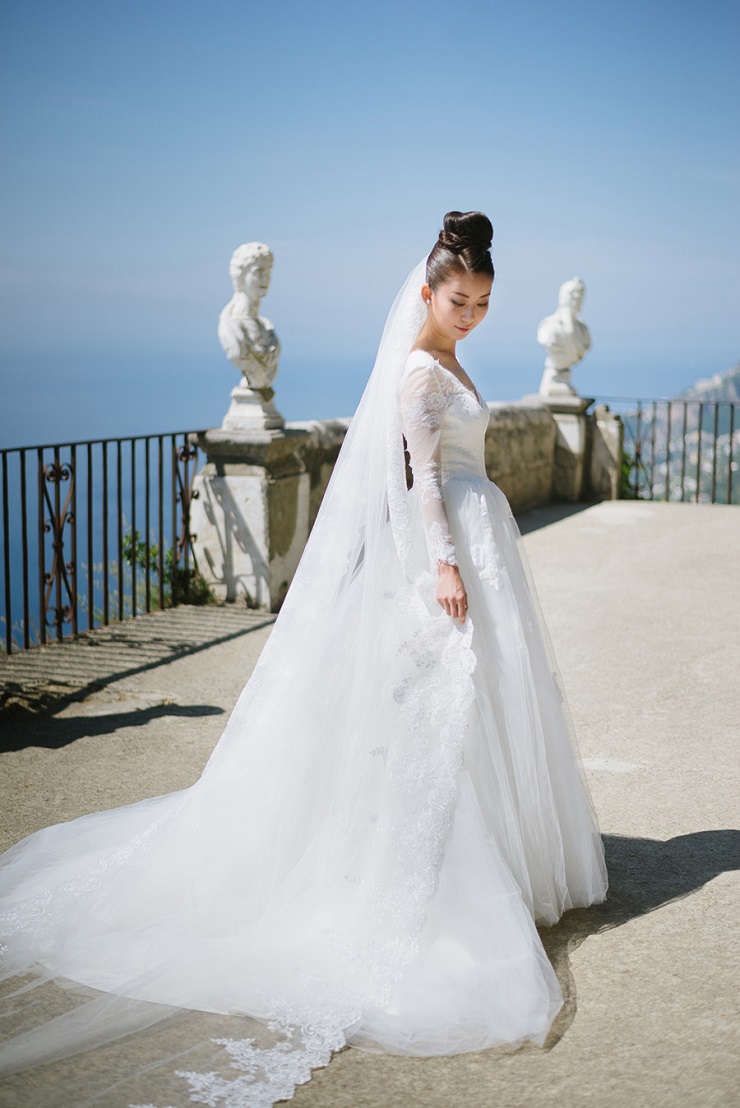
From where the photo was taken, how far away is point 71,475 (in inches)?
236

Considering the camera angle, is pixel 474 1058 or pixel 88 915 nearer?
pixel 474 1058

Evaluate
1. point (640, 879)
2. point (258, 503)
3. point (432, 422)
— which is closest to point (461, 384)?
point (432, 422)

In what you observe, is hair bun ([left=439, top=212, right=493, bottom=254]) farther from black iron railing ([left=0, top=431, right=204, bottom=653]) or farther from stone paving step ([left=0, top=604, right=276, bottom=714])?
black iron railing ([left=0, top=431, right=204, bottom=653])

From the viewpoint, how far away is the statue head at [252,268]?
20.5 ft

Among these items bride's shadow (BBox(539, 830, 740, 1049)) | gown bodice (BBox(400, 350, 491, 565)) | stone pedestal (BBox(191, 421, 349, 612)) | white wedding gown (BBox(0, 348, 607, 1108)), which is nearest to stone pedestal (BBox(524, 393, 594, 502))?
stone pedestal (BBox(191, 421, 349, 612))

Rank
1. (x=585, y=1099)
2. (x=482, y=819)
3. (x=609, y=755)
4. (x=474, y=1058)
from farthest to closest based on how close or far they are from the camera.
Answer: (x=609, y=755), (x=482, y=819), (x=474, y=1058), (x=585, y=1099)

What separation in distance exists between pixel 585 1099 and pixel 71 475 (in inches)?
184

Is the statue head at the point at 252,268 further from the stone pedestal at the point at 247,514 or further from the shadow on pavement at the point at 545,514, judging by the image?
the shadow on pavement at the point at 545,514

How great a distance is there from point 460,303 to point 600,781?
1901 mm

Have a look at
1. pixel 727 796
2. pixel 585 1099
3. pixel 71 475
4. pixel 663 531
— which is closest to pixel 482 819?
pixel 585 1099

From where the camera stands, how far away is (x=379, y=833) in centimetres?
255

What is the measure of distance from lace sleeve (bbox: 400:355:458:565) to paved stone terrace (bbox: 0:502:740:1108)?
1029 millimetres

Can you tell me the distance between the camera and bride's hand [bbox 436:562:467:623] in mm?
2619

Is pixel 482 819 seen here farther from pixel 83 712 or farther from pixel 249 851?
pixel 83 712
